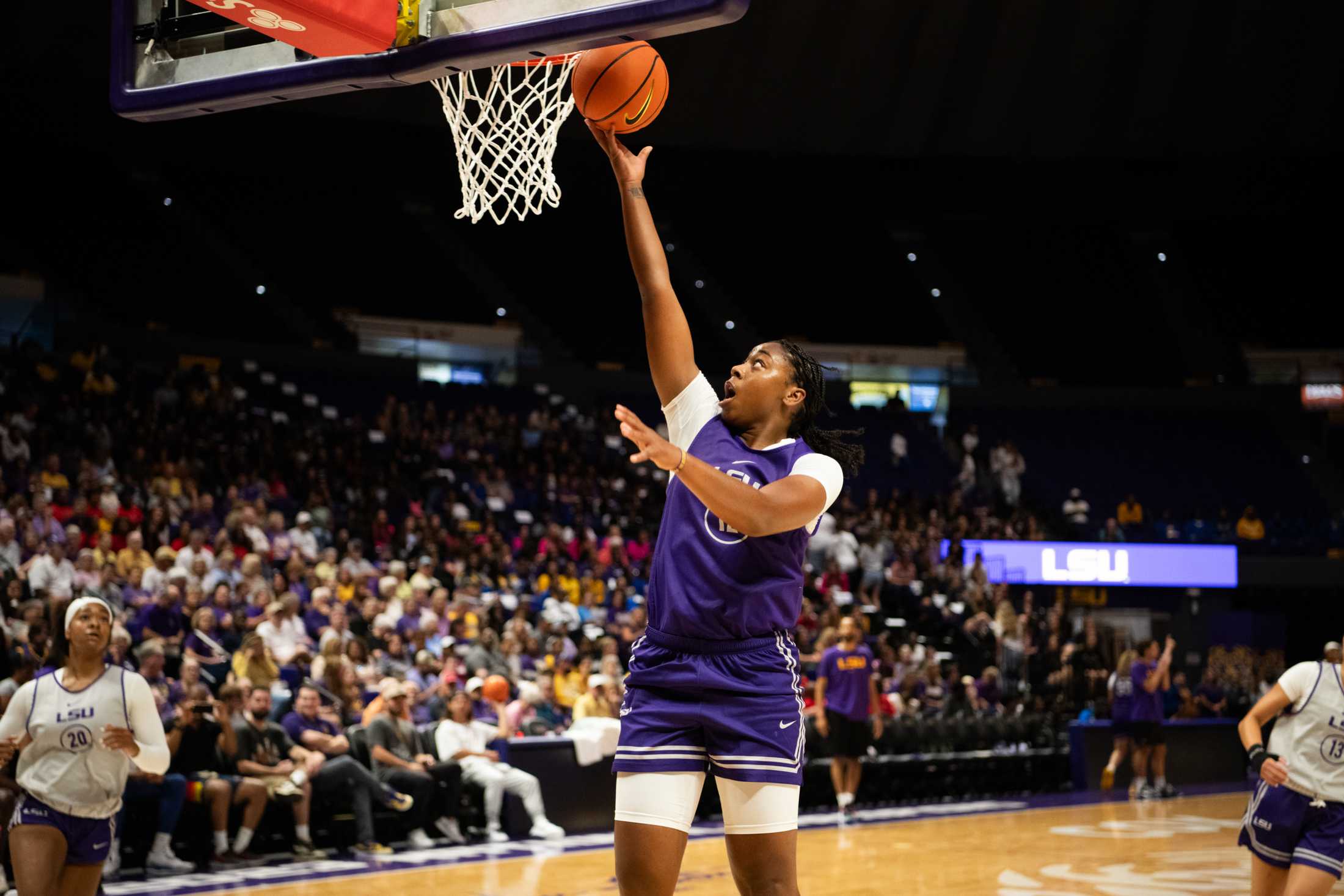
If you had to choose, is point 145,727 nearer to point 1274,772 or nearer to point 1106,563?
point 1274,772

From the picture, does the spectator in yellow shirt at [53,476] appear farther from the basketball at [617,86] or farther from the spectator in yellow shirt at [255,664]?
the basketball at [617,86]

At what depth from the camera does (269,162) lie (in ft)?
70.4

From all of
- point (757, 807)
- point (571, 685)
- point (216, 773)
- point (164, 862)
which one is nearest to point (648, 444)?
point (757, 807)

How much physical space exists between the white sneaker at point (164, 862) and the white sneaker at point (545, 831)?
265 cm

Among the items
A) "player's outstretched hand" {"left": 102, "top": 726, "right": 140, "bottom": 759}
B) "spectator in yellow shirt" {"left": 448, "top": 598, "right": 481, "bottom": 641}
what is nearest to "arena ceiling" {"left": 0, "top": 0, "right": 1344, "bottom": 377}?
"spectator in yellow shirt" {"left": 448, "top": 598, "right": 481, "bottom": 641}

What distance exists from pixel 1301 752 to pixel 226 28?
4.91m

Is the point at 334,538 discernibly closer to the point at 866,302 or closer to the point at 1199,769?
the point at 1199,769

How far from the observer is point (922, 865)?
922 cm

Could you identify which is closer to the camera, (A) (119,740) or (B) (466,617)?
(A) (119,740)

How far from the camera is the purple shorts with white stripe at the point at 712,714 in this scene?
10.6 feet

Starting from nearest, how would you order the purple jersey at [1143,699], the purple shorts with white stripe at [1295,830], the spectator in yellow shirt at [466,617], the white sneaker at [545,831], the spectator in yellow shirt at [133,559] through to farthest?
the purple shorts with white stripe at [1295,830] → the white sneaker at [545,831] → the spectator in yellow shirt at [133,559] → the spectator in yellow shirt at [466,617] → the purple jersey at [1143,699]

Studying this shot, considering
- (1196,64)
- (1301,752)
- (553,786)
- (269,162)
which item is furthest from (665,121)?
(1301,752)

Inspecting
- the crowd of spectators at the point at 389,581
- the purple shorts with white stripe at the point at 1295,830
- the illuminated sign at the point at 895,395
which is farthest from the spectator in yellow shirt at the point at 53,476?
the illuminated sign at the point at 895,395

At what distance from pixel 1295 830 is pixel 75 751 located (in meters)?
4.74
